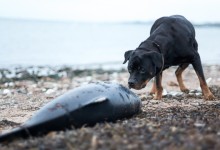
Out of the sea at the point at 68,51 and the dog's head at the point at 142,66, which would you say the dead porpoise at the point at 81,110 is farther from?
the sea at the point at 68,51

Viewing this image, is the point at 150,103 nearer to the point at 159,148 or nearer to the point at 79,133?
the point at 79,133

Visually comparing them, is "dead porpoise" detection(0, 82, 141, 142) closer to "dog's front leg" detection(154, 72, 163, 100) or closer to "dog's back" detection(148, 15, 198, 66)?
"dog's back" detection(148, 15, 198, 66)

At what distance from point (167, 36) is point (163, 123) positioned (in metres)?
3.90

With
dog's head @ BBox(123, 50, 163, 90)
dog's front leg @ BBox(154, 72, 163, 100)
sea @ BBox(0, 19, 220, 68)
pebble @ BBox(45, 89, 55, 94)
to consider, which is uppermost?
dog's head @ BBox(123, 50, 163, 90)

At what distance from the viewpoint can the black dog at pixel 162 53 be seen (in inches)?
345

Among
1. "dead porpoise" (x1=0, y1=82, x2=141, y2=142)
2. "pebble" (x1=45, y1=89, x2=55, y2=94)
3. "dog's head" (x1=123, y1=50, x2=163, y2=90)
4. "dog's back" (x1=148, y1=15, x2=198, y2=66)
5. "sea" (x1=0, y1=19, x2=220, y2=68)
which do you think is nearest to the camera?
"dead porpoise" (x1=0, y1=82, x2=141, y2=142)

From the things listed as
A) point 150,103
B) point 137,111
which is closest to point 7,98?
point 150,103

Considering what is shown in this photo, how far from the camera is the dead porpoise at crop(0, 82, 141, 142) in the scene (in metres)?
5.71

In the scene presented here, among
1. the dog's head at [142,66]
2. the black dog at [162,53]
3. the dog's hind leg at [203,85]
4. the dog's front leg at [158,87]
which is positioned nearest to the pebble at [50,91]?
the black dog at [162,53]

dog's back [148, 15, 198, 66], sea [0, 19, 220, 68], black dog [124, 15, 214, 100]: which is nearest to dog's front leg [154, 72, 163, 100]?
black dog [124, 15, 214, 100]

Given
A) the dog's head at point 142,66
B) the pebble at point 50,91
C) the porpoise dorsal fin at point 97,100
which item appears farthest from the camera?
the pebble at point 50,91

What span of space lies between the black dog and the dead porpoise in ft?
4.82

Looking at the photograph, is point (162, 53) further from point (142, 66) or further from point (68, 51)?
point (68, 51)

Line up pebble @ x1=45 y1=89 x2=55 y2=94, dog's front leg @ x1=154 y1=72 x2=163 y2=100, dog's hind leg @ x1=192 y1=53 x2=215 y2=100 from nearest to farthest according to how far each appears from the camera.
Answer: dog's hind leg @ x1=192 y1=53 x2=215 y2=100 → dog's front leg @ x1=154 y1=72 x2=163 y2=100 → pebble @ x1=45 y1=89 x2=55 y2=94
